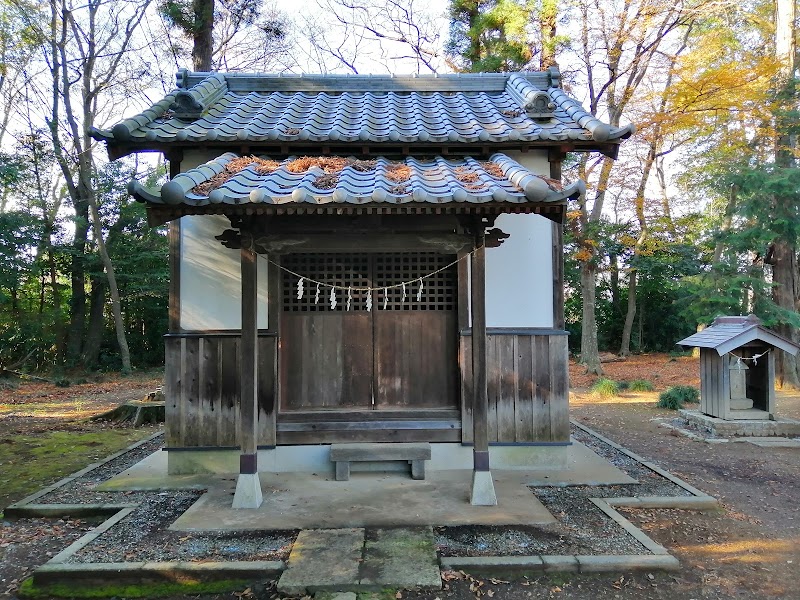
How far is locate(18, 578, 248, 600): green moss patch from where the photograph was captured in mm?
3885

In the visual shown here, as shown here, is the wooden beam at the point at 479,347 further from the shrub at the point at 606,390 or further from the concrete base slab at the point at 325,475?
the shrub at the point at 606,390

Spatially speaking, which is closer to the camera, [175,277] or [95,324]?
[175,277]

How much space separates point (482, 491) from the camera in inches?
210

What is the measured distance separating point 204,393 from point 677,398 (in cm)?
1061

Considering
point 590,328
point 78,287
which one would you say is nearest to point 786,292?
point 590,328

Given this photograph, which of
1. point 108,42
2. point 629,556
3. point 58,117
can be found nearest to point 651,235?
point 629,556

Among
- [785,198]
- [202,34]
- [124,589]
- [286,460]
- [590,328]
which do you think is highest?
[202,34]

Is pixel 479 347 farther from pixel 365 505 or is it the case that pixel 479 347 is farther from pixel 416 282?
pixel 365 505

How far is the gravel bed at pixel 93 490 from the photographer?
5629 millimetres

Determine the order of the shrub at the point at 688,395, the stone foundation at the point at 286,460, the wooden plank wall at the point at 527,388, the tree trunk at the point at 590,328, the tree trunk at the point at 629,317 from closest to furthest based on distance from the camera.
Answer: the stone foundation at the point at 286,460
the wooden plank wall at the point at 527,388
the shrub at the point at 688,395
the tree trunk at the point at 590,328
the tree trunk at the point at 629,317

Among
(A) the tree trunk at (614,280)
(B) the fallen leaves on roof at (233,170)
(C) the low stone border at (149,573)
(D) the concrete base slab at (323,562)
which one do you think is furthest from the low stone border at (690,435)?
(A) the tree trunk at (614,280)

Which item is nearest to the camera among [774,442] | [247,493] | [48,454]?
[247,493]

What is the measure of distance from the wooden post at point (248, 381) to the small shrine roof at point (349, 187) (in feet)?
2.32

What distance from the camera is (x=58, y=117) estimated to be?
1919cm
